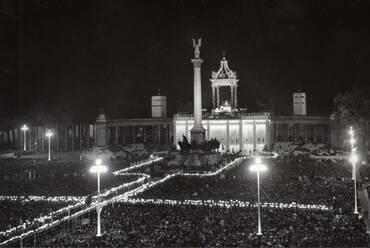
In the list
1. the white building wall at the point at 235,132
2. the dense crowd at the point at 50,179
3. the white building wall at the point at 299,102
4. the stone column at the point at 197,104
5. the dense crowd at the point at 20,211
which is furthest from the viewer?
the white building wall at the point at 299,102

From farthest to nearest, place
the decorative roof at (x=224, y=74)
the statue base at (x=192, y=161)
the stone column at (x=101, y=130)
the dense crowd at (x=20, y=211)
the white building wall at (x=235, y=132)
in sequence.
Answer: the stone column at (x=101, y=130) → the decorative roof at (x=224, y=74) → the white building wall at (x=235, y=132) → the statue base at (x=192, y=161) → the dense crowd at (x=20, y=211)

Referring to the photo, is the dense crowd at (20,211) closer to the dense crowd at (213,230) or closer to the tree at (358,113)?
the dense crowd at (213,230)

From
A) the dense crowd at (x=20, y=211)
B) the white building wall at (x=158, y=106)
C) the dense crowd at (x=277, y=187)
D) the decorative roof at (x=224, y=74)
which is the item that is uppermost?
the decorative roof at (x=224, y=74)

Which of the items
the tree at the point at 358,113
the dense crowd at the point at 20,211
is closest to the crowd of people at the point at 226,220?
the dense crowd at the point at 20,211

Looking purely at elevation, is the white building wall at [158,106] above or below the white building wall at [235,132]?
above

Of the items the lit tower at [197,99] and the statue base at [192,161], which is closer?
the statue base at [192,161]

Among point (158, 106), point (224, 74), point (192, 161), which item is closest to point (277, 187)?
point (192, 161)

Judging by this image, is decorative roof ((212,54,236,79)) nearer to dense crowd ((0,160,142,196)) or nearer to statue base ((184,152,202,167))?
statue base ((184,152,202,167))
